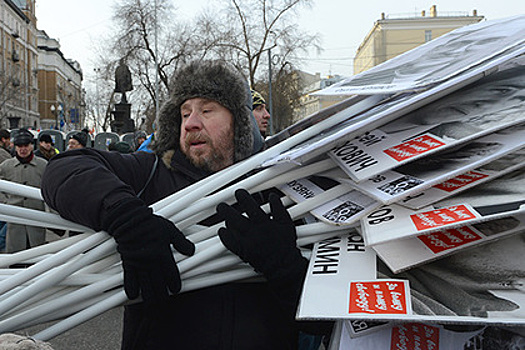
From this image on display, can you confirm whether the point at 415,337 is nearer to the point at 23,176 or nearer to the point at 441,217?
the point at 441,217

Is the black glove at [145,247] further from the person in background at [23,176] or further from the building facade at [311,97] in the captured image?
the person in background at [23,176]

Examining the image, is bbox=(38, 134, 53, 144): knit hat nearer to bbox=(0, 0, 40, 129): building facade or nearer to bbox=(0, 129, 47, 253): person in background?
bbox=(0, 129, 47, 253): person in background

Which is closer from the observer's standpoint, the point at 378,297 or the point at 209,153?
the point at 378,297

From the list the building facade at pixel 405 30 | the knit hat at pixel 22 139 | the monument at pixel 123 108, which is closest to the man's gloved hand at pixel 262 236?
the knit hat at pixel 22 139

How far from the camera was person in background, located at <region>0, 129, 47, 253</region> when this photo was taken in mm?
4980

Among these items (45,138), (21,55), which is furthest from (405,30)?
(45,138)

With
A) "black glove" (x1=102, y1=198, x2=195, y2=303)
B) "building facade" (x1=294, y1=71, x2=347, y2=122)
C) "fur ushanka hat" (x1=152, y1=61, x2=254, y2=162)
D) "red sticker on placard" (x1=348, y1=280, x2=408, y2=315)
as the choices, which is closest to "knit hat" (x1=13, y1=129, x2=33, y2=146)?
"building facade" (x1=294, y1=71, x2=347, y2=122)

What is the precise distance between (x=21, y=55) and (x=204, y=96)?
59.3 metres

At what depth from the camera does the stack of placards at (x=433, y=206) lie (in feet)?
2.78

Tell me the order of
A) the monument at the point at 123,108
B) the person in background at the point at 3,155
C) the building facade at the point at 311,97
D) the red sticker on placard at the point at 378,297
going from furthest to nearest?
the monument at the point at 123,108
the person in background at the point at 3,155
the building facade at the point at 311,97
the red sticker on placard at the point at 378,297

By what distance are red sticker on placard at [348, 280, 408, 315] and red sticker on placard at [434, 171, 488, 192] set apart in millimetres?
228

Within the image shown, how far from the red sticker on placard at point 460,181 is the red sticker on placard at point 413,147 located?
0.08 meters

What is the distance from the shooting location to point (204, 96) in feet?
5.45

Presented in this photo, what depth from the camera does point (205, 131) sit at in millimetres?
1615
